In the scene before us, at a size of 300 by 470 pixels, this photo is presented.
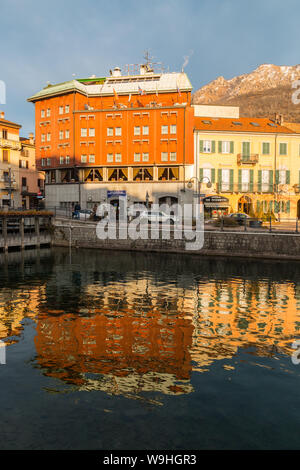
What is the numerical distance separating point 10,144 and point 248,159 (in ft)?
137

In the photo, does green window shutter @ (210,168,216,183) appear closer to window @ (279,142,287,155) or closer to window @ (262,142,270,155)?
window @ (262,142,270,155)

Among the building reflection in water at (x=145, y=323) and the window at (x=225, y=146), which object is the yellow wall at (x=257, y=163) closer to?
the window at (x=225, y=146)

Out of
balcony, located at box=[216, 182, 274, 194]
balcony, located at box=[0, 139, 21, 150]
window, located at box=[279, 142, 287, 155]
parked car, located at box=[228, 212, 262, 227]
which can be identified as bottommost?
parked car, located at box=[228, 212, 262, 227]

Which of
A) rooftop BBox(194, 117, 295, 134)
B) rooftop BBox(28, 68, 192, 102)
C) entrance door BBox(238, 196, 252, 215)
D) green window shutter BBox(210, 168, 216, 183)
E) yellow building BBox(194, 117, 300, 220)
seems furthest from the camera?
rooftop BBox(28, 68, 192, 102)

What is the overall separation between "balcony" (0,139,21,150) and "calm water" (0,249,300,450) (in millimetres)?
49190

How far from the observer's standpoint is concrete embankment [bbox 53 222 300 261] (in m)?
33.2

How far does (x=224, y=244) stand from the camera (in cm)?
3578

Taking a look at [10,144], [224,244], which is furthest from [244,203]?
[10,144]

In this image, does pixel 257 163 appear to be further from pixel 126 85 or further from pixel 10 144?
pixel 10 144

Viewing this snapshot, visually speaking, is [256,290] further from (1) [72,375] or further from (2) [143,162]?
(2) [143,162]

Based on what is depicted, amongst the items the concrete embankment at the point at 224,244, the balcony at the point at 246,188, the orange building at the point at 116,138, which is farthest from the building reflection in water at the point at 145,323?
the orange building at the point at 116,138

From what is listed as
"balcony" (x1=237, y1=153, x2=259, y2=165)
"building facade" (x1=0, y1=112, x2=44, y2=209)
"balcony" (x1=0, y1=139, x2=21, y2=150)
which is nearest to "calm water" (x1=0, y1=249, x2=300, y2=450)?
"balcony" (x1=237, y1=153, x2=259, y2=165)

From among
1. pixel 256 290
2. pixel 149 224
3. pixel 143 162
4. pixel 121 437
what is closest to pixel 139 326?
pixel 121 437

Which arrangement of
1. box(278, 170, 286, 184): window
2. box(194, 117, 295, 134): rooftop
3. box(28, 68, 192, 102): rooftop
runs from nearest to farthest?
1. box(194, 117, 295, 134): rooftop
2. box(278, 170, 286, 184): window
3. box(28, 68, 192, 102): rooftop
